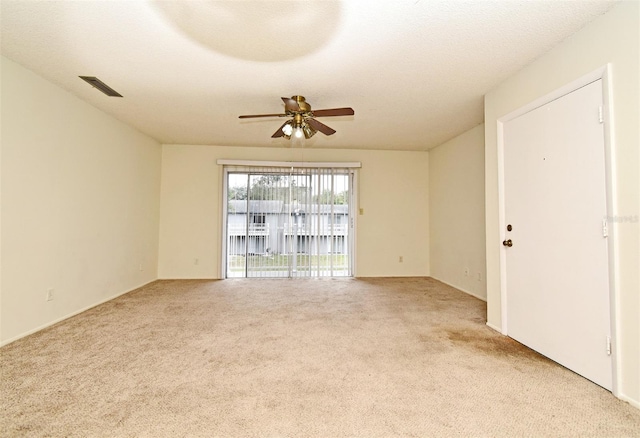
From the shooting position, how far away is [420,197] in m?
5.20

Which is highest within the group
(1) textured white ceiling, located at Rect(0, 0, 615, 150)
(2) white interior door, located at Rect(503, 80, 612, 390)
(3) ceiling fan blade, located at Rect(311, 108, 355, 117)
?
(1) textured white ceiling, located at Rect(0, 0, 615, 150)

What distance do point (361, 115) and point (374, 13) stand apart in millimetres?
1750

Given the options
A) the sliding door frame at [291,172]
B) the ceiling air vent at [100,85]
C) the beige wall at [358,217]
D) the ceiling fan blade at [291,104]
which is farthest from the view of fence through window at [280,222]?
the ceiling fan blade at [291,104]

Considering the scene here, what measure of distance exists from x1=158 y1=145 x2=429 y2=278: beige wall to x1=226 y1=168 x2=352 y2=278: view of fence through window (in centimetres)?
26

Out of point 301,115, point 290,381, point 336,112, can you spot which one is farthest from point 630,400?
point 301,115

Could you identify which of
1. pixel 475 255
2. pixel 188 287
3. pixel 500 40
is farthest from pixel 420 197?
pixel 188 287

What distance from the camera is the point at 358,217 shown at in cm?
506

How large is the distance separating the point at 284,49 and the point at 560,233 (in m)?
2.46

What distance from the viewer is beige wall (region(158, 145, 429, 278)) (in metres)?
4.80

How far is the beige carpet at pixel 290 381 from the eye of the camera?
1.36 m

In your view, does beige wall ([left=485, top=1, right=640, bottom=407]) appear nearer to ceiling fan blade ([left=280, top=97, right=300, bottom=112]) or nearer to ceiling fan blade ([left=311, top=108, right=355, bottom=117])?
ceiling fan blade ([left=311, top=108, right=355, bottom=117])

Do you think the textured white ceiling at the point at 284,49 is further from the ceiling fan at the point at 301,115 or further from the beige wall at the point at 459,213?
the beige wall at the point at 459,213

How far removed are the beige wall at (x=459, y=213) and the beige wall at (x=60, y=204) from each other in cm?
490

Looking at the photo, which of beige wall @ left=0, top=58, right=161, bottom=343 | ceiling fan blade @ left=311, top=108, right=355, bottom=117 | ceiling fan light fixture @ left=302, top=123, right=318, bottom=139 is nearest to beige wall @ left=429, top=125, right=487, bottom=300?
ceiling fan blade @ left=311, top=108, right=355, bottom=117
